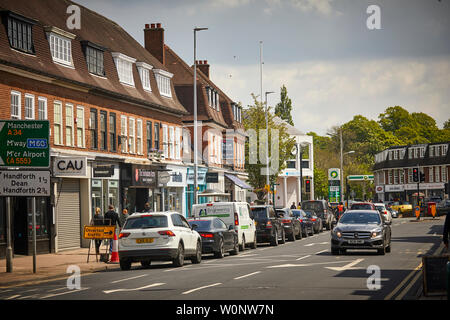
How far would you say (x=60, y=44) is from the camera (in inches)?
1415

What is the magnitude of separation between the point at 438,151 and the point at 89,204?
84623mm

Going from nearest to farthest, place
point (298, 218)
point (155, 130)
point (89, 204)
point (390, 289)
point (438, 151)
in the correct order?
1. point (390, 289)
2. point (89, 204)
3. point (298, 218)
4. point (155, 130)
5. point (438, 151)

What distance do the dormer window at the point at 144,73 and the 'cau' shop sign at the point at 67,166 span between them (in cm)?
1329

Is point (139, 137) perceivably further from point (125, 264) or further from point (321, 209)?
point (125, 264)

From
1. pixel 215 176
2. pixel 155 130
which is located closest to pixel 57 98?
pixel 155 130

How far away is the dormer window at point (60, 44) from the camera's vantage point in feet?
114

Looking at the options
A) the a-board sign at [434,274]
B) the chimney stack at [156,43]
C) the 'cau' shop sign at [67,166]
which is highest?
the chimney stack at [156,43]

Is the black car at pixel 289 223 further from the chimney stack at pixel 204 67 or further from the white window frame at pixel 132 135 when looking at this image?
the chimney stack at pixel 204 67

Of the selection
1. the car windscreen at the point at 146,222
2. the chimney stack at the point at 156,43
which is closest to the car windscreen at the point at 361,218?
the car windscreen at the point at 146,222

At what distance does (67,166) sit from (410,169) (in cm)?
9244

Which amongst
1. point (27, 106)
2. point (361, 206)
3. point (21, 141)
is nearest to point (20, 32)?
point (27, 106)

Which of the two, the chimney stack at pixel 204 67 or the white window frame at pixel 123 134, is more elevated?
the chimney stack at pixel 204 67

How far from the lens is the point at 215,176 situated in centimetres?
5450

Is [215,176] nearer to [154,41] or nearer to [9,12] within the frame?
[154,41]
